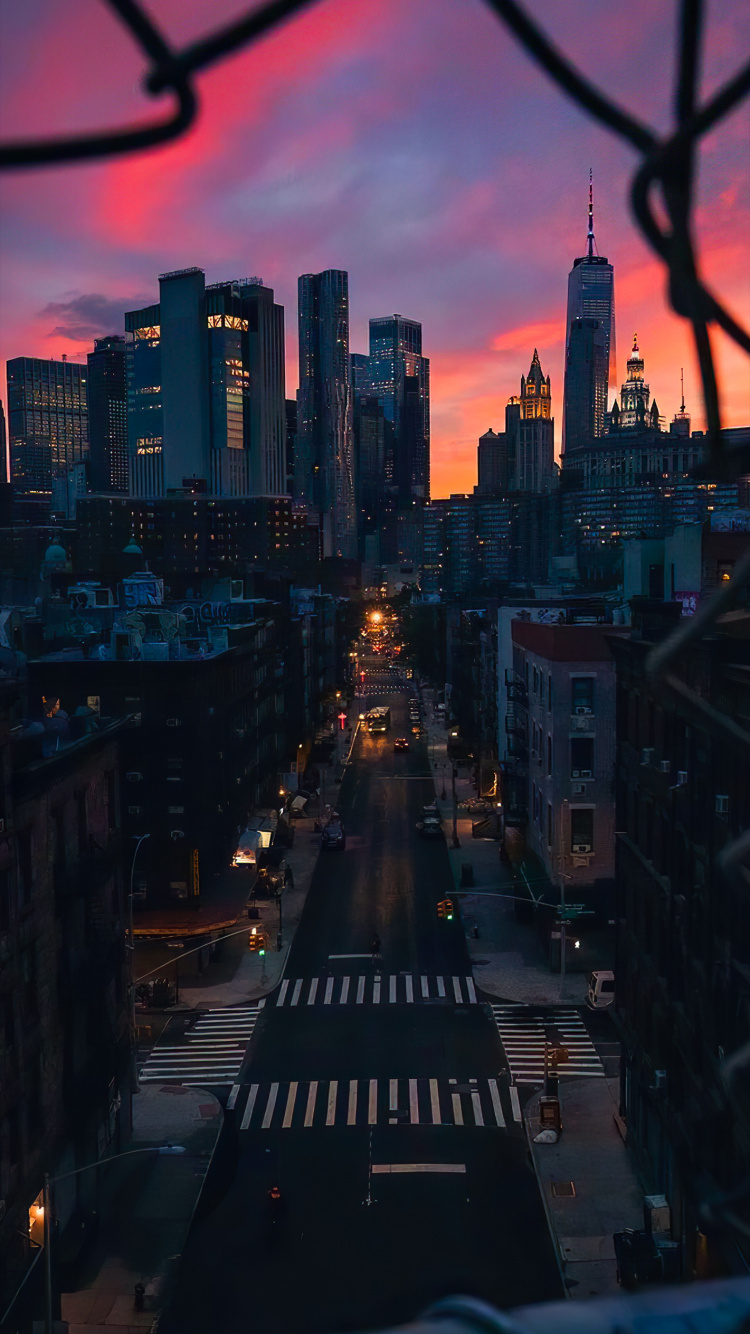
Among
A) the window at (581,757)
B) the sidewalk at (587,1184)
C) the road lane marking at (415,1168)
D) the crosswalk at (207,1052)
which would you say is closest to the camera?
the sidewalk at (587,1184)

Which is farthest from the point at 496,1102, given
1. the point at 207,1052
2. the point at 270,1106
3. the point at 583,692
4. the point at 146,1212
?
the point at 583,692

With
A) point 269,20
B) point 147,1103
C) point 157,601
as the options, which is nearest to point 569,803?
point 147,1103

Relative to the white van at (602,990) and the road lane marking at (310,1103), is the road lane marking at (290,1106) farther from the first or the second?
the white van at (602,990)

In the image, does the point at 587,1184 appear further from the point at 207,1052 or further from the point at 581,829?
the point at 581,829

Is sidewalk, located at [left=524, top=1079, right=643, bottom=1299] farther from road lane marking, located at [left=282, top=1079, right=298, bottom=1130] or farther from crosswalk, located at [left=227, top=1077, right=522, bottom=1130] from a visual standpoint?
road lane marking, located at [left=282, top=1079, right=298, bottom=1130]

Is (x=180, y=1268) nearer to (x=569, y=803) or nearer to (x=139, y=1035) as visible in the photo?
(x=139, y=1035)

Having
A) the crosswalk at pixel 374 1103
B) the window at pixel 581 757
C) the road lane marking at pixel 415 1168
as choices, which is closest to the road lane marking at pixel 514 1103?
the crosswalk at pixel 374 1103
